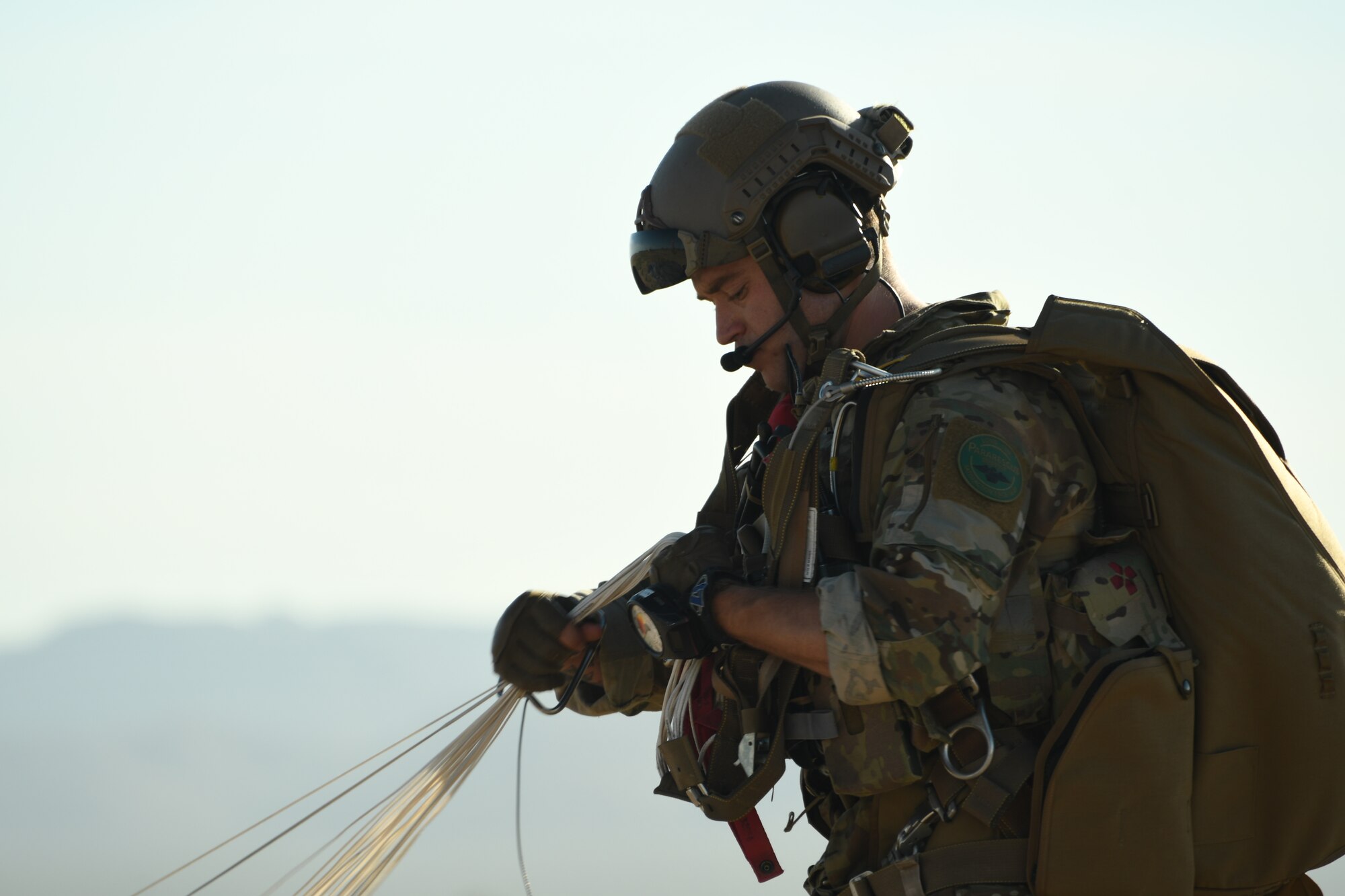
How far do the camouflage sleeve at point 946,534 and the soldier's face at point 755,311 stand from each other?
66cm

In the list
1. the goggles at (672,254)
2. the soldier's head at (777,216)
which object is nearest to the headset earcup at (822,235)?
the soldier's head at (777,216)

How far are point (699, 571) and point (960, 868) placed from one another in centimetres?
103

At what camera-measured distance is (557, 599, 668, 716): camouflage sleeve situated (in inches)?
152

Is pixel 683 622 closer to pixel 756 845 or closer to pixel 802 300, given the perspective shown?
pixel 756 845

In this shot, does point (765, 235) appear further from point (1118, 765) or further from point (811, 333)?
point (1118, 765)

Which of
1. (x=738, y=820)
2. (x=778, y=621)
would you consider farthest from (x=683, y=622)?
(x=738, y=820)

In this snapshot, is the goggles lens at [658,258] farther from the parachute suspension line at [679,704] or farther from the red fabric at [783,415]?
the parachute suspension line at [679,704]

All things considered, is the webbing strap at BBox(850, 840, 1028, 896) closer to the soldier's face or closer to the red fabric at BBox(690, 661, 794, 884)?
the red fabric at BBox(690, 661, 794, 884)

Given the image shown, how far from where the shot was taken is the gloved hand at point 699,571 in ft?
11.3

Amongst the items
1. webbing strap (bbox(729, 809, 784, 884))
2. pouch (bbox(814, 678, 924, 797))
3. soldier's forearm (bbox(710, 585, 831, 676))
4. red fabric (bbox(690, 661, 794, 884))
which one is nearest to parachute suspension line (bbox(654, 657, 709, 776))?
red fabric (bbox(690, 661, 794, 884))

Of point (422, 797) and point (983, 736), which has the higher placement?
point (422, 797)

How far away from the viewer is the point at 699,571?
3.79 m

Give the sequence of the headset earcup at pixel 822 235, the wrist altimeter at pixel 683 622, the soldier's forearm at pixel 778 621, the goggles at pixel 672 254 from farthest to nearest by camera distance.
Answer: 1. the goggles at pixel 672 254
2. the headset earcup at pixel 822 235
3. the wrist altimeter at pixel 683 622
4. the soldier's forearm at pixel 778 621

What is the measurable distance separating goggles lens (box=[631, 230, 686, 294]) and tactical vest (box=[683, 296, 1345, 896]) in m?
0.89
